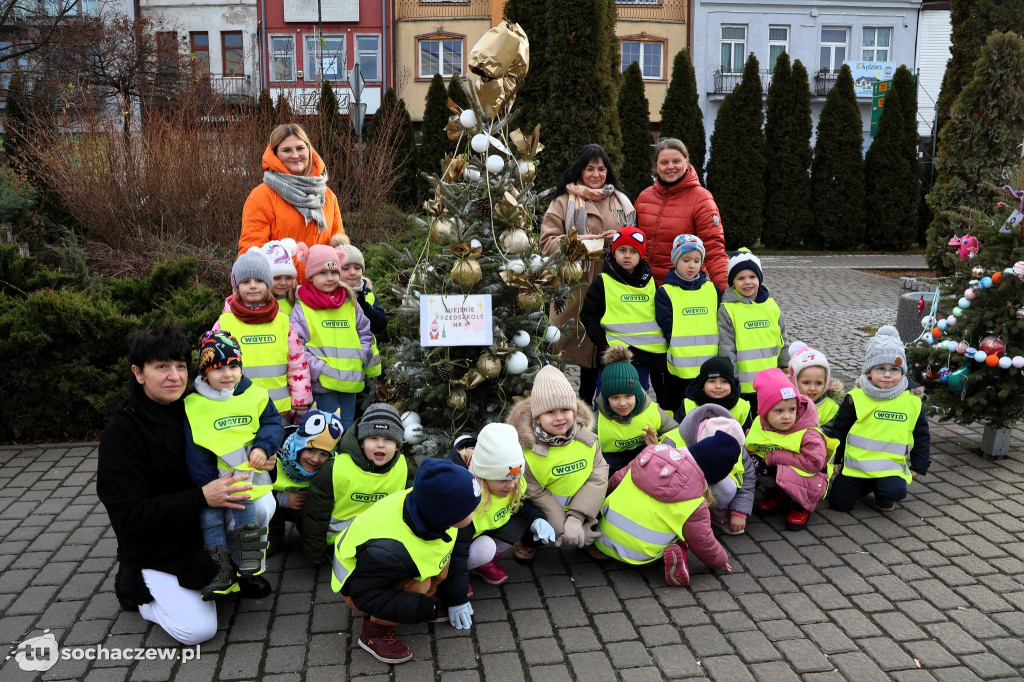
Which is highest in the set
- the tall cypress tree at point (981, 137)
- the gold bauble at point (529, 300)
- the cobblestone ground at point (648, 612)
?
the tall cypress tree at point (981, 137)

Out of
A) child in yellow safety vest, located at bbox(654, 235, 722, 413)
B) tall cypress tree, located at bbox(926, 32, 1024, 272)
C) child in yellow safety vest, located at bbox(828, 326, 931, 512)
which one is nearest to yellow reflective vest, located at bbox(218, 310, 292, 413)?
child in yellow safety vest, located at bbox(654, 235, 722, 413)

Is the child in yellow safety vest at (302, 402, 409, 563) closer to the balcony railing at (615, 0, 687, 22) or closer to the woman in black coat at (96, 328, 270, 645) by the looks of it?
the woman in black coat at (96, 328, 270, 645)

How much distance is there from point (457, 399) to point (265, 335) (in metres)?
1.19

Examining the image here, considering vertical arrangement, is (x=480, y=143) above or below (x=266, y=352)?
above

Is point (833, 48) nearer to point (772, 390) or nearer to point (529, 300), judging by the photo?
point (772, 390)

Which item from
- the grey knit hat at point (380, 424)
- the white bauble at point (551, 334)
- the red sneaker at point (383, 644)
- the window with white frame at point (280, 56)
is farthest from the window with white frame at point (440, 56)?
the red sneaker at point (383, 644)

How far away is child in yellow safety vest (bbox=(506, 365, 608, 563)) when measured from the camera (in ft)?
14.0

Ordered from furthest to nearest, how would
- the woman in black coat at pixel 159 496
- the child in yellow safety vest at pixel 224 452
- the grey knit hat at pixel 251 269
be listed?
the grey knit hat at pixel 251 269, the child in yellow safety vest at pixel 224 452, the woman in black coat at pixel 159 496

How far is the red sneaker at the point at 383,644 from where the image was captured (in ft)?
11.4

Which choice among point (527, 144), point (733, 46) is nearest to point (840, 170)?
point (733, 46)

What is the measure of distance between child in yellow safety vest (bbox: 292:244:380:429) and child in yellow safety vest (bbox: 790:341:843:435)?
9.38ft

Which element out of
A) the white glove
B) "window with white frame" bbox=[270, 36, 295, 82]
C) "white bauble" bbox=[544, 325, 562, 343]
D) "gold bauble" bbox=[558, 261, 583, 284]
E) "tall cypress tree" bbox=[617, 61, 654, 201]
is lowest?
the white glove

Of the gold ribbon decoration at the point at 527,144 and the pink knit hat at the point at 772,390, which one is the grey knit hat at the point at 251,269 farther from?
the pink knit hat at the point at 772,390

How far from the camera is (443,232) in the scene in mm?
4676
